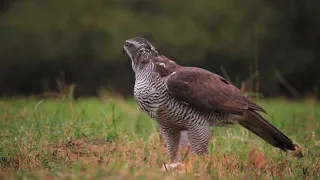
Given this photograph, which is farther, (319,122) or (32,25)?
(32,25)

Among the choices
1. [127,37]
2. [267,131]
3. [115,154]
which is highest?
[127,37]

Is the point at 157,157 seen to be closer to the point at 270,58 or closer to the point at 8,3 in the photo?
the point at 270,58

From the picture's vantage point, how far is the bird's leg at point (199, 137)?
17.3 feet

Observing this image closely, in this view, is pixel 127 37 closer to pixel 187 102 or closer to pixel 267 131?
pixel 267 131

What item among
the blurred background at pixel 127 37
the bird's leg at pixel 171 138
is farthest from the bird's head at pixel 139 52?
the blurred background at pixel 127 37

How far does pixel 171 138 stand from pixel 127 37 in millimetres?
11267

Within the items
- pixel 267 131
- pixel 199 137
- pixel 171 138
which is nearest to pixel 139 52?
pixel 171 138

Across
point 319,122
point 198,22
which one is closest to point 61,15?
point 198,22

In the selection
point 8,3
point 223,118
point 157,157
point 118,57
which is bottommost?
point 157,157

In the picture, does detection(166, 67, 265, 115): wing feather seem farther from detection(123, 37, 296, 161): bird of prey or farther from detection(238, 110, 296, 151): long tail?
detection(238, 110, 296, 151): long tail

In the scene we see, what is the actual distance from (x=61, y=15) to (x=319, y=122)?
1027 cm

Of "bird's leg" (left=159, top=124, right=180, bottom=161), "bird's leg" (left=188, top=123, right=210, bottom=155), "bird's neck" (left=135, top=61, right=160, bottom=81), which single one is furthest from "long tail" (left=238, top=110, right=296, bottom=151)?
"bird's neck" (left=135, top=61, right=160, bottom=81)

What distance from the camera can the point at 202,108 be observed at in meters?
5.27

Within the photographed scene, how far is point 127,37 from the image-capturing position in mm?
16547
